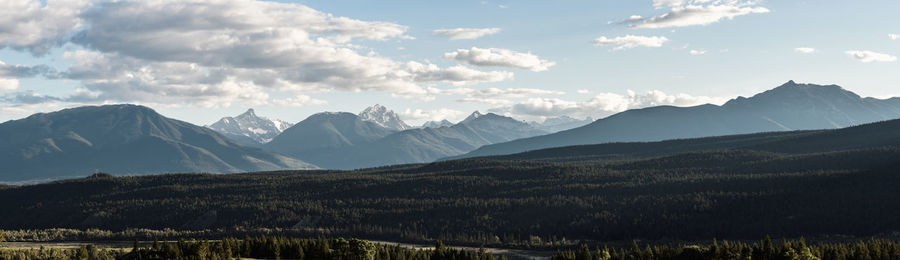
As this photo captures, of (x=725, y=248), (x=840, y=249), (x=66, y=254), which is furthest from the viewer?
(x=66, y=254)

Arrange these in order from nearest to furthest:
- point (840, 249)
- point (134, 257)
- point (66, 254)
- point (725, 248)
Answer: point (134, 257)
point (725, 248)
point (840, 249)
point (66, 254)

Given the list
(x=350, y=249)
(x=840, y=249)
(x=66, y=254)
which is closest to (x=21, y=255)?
(x=66, y=254)

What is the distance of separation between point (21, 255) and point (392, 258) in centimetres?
7169

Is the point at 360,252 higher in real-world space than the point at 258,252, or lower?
higher

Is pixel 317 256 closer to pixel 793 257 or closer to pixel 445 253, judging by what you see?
pixel 445 253

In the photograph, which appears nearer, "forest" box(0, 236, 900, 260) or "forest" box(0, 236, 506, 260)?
"forest" box(0, 236, 506, 260)

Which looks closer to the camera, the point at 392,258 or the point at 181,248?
the point at 181,248

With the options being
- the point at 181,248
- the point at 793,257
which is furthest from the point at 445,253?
the point at 793,257

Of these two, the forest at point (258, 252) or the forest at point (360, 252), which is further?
the forest at point (360, 252)

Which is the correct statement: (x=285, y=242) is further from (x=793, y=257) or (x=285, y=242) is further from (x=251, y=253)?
(x=793, y=257)

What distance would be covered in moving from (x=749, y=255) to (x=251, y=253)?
86.3m

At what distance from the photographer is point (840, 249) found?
153 metres

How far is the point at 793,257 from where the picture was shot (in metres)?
133

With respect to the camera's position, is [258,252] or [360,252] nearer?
[360,252]
